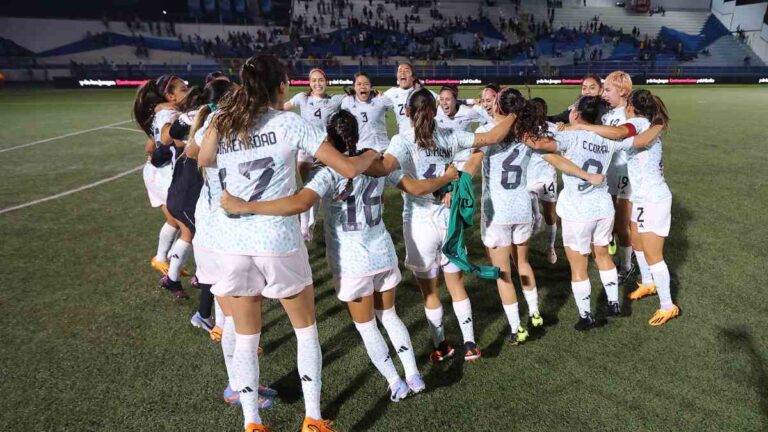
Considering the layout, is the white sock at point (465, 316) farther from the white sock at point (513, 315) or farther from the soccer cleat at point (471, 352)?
the white sock at point (513, 315)

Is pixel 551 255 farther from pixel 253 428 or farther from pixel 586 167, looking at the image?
pixel 253 428

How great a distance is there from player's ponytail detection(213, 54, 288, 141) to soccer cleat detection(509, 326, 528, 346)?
10.3 feet

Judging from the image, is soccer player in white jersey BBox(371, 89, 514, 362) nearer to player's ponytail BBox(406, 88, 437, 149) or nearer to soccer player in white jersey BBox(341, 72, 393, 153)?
player's ponytail BBox(406, 88, 437, 149)

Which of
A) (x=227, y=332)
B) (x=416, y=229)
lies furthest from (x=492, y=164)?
(x=227, y=332)

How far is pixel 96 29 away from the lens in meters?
43.9

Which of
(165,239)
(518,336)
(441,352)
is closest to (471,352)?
(441,352)

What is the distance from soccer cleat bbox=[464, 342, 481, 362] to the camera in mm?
4250

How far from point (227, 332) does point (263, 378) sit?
859mm

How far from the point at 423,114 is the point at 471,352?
84.8 inches

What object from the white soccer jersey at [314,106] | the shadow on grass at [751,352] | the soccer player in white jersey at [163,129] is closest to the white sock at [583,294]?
the shadow on grass at [751,352]

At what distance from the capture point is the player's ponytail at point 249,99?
106 inches

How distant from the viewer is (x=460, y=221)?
12.5ft

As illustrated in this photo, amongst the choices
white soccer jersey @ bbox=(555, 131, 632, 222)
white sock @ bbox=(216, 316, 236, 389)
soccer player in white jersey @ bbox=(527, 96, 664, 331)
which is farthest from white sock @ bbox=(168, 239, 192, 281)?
white soccer jersey @ bbox=(555, 131, 632, 222)

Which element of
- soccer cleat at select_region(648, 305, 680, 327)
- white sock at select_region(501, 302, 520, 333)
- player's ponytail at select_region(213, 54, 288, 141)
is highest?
player's ponytail at select_region(213, 54, 288, 141)
